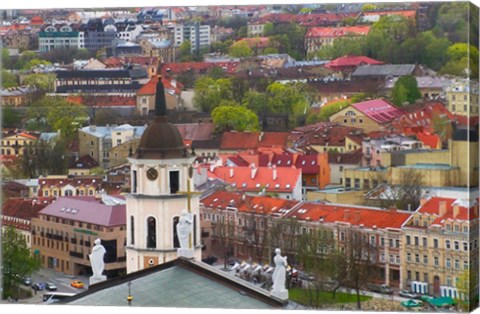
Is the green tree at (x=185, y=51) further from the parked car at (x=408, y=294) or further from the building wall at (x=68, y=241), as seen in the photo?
the parked car at (x=408, y=294)

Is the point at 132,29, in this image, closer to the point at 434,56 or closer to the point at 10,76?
the point at 10,76

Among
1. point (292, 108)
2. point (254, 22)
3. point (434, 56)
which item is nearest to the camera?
point (434, 56)

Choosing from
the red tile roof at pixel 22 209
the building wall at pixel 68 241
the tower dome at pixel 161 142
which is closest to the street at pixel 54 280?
the building wall at pixel 68 241

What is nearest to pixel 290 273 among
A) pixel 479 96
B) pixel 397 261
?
pixel 397 261

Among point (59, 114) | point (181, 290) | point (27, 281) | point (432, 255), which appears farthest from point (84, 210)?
point (181, 290)

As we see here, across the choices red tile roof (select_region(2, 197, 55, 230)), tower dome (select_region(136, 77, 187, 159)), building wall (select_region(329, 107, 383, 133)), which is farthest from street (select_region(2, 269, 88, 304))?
building wall (select_region(329, 107, 383, 133))

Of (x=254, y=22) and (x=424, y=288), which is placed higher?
(x=254, y=22)

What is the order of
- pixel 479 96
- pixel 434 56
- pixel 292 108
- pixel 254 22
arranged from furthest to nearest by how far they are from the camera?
pixel 292 108 → pixel 254 22 → pixel 434 56 → pixel 479 96

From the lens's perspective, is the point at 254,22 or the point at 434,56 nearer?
the point at 434,56
